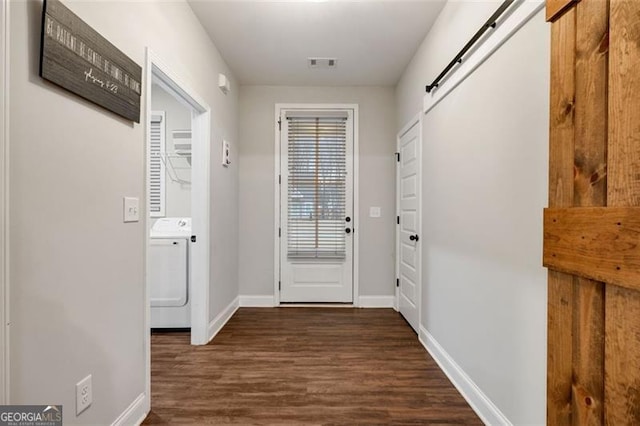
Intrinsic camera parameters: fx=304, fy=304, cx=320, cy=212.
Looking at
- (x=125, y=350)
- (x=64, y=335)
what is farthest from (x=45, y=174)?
(x=125, y=350)

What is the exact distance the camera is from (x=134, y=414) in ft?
5.37

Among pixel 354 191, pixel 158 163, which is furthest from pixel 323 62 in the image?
pixel 158 163

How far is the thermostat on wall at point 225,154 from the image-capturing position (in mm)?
3079

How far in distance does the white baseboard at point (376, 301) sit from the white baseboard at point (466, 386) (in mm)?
1100

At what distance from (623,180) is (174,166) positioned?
145 inches

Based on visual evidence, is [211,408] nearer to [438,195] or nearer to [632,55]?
[438,195]

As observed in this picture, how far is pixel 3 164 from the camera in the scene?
948 millimetres

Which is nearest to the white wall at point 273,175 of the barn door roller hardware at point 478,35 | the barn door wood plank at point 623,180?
the barn door roller hardware at point 478,35

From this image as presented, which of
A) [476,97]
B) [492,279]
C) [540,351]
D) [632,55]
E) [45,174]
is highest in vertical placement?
[476,97]

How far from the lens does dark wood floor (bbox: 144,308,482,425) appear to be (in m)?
1.75

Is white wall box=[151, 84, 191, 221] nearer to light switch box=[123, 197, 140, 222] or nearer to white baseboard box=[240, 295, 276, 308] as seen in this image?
white baseboard box=[240, 295, 276, 308]

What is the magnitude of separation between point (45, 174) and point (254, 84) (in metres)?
2.95

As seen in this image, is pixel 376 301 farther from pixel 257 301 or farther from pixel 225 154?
pixel 225 154

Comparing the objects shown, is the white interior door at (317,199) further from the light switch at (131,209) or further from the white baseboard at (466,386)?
the light switch at (131,209)
